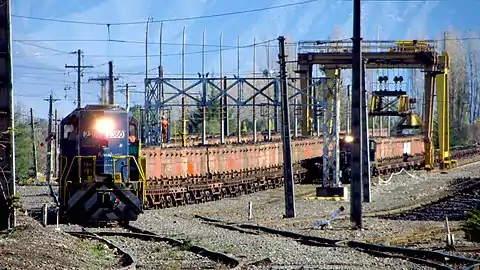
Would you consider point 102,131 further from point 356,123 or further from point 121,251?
point 356,123

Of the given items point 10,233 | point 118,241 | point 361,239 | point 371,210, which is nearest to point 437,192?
point 371,210

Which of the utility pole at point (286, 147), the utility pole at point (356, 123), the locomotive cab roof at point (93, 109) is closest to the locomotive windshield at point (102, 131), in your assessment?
the locomotive cab roof at point (93, 109)

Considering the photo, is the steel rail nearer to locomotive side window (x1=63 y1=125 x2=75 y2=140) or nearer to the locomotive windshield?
the locomotive windshield

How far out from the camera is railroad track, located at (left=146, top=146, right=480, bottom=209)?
35188mm

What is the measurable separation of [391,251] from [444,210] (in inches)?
539

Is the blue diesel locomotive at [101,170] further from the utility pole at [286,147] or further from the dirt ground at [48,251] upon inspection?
the utility pole at [286,147]

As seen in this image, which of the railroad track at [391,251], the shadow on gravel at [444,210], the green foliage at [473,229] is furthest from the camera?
the shadow on gravel at [444,210]

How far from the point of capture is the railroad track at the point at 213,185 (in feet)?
115

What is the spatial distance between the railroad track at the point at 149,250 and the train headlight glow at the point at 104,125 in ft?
8.72

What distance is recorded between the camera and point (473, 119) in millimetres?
132750

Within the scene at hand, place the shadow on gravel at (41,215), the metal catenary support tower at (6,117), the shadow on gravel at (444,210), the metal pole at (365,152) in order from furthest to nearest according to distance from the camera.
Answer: the metal pole at (365,152) < the shadow on gravel at (444,210) < the shadow on gravel at (41,215) < the metal catenary support tower at (6,117)

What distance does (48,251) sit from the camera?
1565 cm

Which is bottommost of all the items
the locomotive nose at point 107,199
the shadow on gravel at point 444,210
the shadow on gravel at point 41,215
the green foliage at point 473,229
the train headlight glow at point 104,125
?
the shadow on gravel at point 444,210

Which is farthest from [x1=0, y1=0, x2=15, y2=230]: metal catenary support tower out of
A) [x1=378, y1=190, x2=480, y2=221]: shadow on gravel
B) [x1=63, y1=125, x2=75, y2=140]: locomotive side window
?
[x1=378, y1=190, x2=480, y2=221]: shadow on gravel
